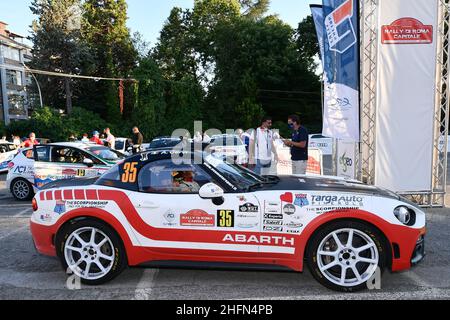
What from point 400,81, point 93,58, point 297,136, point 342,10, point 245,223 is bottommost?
point 245,223

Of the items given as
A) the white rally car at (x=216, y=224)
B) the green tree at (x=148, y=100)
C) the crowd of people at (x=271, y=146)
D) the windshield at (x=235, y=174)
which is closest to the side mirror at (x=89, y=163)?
the crowd of people at (x=271, y=146)

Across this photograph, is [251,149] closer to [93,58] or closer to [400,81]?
[400,81]

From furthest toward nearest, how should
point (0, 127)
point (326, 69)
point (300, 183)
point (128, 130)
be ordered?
point (128, 130)
point (0, 127)
point (326, 69)
point (300, 183)

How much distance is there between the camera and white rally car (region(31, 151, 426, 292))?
3709mm

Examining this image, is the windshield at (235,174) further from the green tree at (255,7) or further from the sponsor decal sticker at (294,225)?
the green tree at (255,7)

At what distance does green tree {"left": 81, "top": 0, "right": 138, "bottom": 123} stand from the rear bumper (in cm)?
3369

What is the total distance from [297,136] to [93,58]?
3238cm

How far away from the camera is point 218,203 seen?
3816mm

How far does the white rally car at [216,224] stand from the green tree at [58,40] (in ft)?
106

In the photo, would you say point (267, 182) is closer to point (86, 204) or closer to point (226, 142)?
point (86, 204)

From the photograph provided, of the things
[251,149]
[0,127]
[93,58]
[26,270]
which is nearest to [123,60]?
[93,58]

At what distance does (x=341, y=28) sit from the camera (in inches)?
294

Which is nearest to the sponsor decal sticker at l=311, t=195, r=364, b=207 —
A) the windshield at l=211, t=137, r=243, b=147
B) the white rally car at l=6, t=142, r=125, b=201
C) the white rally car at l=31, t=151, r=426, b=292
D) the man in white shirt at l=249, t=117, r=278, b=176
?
the white rally car at l=31, t=151, r=426, b=292

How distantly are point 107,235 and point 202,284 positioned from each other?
1115mm
